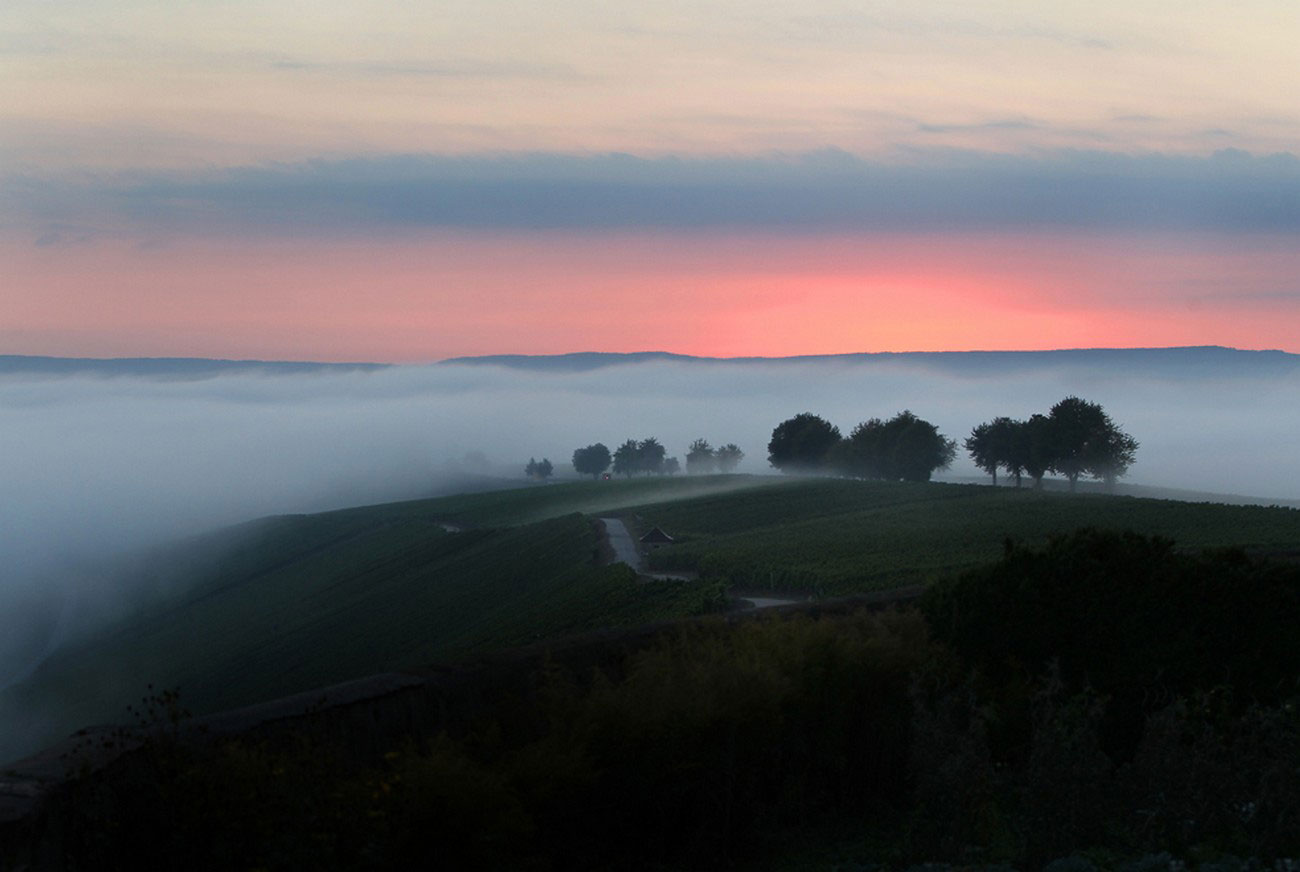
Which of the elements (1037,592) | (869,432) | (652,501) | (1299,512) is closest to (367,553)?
(652,501)

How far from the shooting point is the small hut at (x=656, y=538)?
6656 cm

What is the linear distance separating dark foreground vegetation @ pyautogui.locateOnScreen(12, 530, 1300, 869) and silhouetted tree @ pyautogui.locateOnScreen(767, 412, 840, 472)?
11018 cm

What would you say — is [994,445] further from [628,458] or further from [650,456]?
[628,458]

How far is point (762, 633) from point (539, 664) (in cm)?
206

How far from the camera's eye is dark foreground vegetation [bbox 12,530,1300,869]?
24.3 feet

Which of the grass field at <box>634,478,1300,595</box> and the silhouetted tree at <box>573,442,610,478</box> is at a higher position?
the silhouetted tree at <box>573,442,610,478</box>

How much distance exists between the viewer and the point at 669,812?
9.80 meters

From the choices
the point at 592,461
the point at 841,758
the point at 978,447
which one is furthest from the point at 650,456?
the point at 841,758

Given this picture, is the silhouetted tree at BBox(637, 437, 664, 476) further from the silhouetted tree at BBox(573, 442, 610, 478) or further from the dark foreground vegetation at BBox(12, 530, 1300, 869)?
the dark foreground vegetation at BBox(12, 530, 1300, 869)

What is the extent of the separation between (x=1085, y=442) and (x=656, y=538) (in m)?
46.1

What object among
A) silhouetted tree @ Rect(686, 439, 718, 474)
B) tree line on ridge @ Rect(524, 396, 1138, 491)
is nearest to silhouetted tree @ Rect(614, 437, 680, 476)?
silhouetted tree @ Rect(686, 439, 718, 474)

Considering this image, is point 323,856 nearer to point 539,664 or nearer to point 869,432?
point 539,664

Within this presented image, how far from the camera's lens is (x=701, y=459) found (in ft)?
598

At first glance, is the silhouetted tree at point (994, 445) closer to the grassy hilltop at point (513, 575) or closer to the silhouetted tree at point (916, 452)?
the silhouetted tree at point (916, 452)
